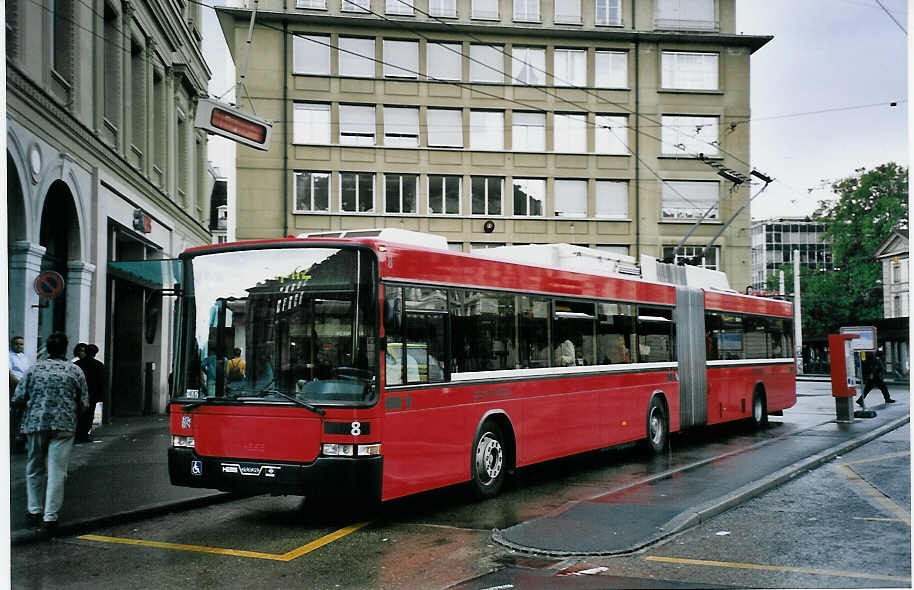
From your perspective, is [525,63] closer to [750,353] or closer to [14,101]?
[750,353]

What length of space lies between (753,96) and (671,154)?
1648cm

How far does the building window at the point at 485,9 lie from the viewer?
868 inches

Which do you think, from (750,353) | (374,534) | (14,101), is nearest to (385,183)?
(750,353)

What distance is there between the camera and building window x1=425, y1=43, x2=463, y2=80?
2449cm

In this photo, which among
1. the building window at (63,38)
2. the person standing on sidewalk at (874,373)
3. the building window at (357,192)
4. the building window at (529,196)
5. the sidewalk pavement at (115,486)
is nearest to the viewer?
the sidewalk pavement at (115,486)

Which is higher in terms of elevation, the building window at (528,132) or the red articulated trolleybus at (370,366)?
the building window at (528,132)

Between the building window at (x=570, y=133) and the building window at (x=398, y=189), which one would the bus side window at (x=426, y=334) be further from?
the building window at (x=398, y=189)

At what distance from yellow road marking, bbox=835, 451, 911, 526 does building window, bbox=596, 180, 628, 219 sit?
16.7m

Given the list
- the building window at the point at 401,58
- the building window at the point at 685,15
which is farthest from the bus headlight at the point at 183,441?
the building window at the point at 401,58

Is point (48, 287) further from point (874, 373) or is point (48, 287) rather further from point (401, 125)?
point (874, 373)

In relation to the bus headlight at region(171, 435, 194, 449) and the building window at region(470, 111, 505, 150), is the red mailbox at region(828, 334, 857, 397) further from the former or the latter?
the bus headlight at region(171, 435, 194, 449)

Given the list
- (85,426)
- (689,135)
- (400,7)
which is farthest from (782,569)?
Answer: (689,135)

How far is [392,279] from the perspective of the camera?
9.21 meters

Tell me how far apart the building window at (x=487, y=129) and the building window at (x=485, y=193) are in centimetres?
176
